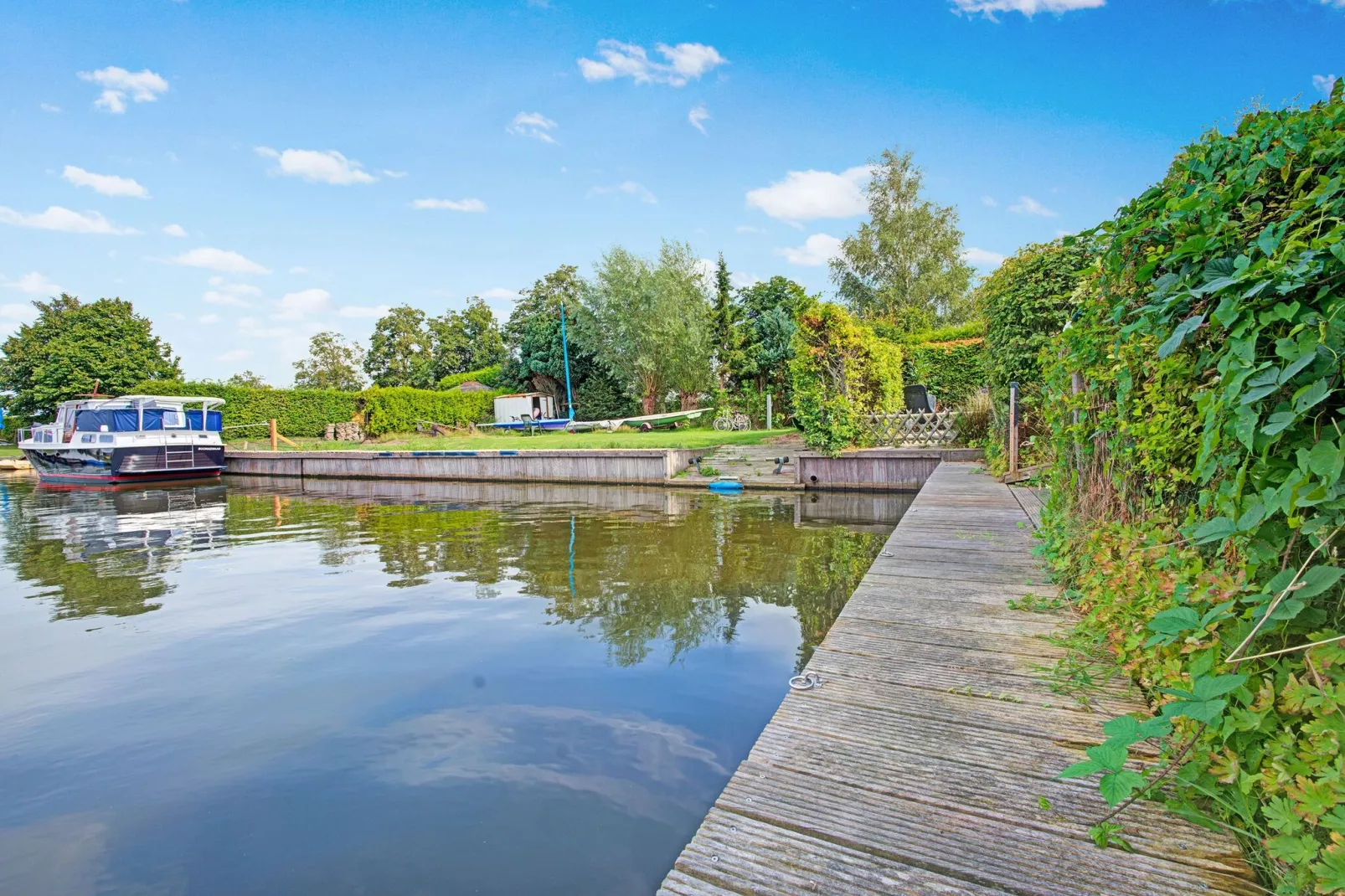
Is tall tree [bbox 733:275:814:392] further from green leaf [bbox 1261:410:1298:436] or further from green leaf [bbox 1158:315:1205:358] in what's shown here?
green leaf [bbox 1261:410:1298:436]

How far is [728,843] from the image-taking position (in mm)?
1489

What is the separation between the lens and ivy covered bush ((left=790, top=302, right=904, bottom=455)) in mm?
13609

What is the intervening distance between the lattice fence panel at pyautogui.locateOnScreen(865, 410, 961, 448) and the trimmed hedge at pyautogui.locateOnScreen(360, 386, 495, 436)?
869 inches

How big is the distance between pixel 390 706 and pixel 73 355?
130 feet

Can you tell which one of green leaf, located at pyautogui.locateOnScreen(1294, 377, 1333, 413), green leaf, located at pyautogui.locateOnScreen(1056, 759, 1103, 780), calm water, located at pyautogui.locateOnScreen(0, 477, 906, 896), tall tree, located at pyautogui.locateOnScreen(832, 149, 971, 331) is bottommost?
calm water, located at pyautogui.locateOnScreen(0, 477, 906, 896)

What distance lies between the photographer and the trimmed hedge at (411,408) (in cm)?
2803

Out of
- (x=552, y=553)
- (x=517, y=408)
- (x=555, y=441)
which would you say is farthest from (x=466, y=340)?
(x=552, y=553)

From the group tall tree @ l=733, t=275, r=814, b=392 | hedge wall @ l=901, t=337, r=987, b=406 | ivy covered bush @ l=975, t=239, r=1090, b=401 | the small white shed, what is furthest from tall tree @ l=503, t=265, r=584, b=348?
ivy covered bush @ l=975, t=239, r=1090, b=401

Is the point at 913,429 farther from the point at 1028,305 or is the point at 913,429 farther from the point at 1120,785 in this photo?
the point at 1120,785

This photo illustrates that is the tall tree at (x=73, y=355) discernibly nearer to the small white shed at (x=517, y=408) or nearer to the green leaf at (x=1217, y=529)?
the small white shed at (x=517, y=408)

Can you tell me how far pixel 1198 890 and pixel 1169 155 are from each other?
Result: 278 cm

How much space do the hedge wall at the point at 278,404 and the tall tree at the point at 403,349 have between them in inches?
529

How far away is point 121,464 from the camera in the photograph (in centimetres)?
1852

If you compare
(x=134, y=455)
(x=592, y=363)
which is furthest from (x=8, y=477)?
(x=592, y=363)
